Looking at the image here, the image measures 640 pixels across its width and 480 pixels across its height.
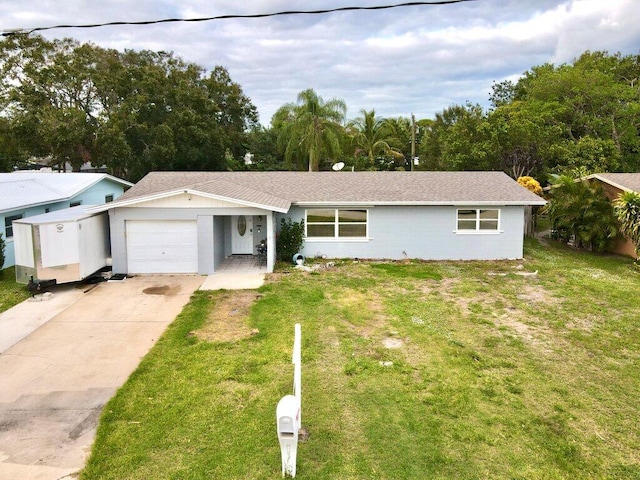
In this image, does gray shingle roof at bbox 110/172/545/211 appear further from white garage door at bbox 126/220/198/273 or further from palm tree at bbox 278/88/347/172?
palm tree at bbox 278/88/347/172

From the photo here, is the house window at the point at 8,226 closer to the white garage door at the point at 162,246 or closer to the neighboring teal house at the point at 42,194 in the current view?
the neighboring teal house at the point at 42,194

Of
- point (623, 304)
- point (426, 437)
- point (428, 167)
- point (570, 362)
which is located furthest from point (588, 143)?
point (426, 437)

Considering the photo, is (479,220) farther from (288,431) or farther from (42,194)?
(42,194)

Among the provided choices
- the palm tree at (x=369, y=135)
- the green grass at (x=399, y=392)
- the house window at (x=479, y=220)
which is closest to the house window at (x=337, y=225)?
the house window at (x=479, y=220)

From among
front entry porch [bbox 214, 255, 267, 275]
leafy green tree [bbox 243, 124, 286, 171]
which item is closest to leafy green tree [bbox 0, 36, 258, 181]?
leafy green tree [bbox 243, 124, 286, 171]

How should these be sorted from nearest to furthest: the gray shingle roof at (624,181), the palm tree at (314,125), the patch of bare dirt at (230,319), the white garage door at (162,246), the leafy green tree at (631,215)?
the patch of bare dirt at (230,319) < the white garage door at (162,246) < the leafy green tree at (631,215) < the gray shingle roof at (624,181) < the palm tree at (314,125)

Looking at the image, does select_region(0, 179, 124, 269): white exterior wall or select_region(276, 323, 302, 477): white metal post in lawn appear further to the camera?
select_region(0, 179, 124, 269): white exterior wall
